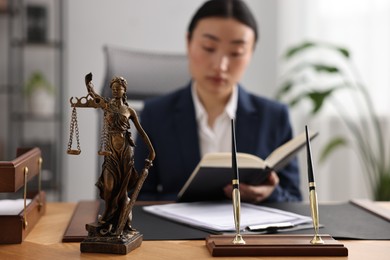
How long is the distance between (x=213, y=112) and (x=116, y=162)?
1101 millimetres

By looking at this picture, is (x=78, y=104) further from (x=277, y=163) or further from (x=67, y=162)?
(x=67, y=162)

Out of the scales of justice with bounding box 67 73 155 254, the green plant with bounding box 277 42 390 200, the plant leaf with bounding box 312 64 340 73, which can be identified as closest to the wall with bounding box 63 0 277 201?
the green plant with bounding box 277 42 390 200

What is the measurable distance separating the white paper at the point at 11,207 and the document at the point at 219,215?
0.31 meters

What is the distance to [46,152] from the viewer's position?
3646 millimetres

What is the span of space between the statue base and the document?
0.78 ft

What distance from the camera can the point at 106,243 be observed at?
1.04 meters

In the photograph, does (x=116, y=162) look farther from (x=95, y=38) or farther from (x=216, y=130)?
(x=95, y=38)

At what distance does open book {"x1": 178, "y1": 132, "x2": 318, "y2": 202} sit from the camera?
4.84 ft

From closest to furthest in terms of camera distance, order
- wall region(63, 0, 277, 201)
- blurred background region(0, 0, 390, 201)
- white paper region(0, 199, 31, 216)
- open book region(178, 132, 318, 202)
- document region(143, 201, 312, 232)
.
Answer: white paper region(0, 199, 31, 216) < document region(143, 201, 312, 232) < open book region(178, 132, 318, 202) < blurred background region(0, 0, 390, 201) < wall region(63, 0, 277, 201)

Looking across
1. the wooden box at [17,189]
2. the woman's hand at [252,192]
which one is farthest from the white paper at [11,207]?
the woman's hand at [252,192]

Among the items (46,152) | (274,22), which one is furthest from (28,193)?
(274,22)

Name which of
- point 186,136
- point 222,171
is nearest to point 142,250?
point 222,171

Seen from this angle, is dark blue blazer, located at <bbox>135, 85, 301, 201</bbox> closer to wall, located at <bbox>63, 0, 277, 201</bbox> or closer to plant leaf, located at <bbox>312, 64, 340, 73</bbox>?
plant leaf, located at <bbox>312, 64, 340, 73</bbox>

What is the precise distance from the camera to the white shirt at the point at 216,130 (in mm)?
2104
